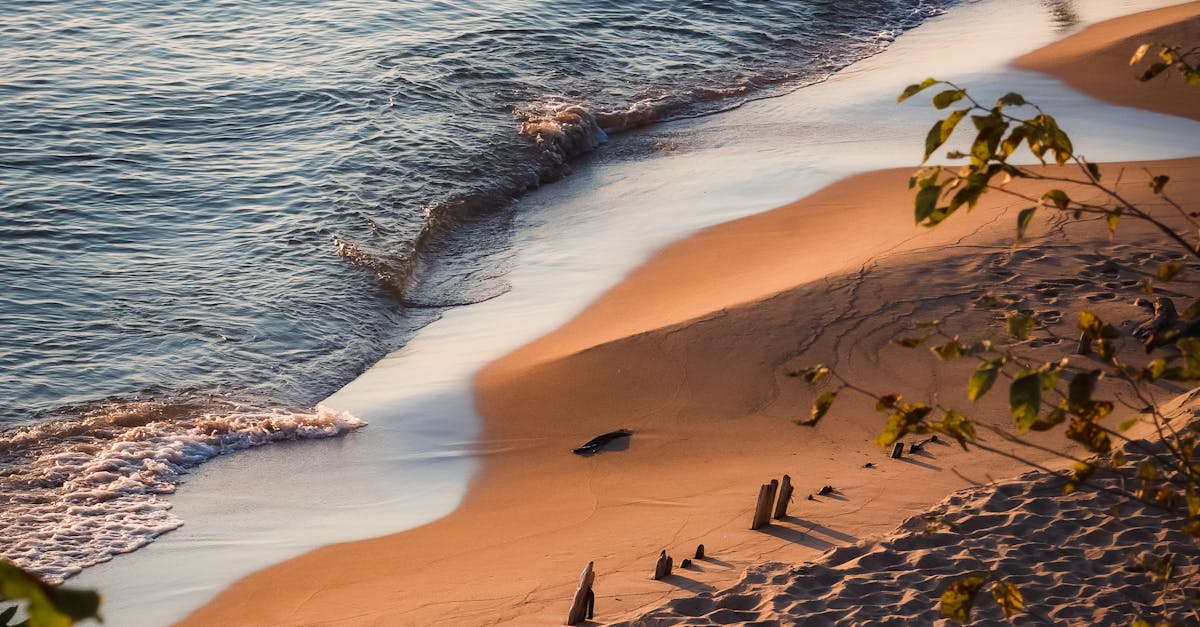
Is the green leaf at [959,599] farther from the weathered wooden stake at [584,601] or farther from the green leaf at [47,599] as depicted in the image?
the weathered wooden stake at [584,601]

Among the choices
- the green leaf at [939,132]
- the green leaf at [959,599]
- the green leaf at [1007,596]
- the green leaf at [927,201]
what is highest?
the green leaf at [939,132]

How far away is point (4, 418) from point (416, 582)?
405cm

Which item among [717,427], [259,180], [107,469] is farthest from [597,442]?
[259,180]

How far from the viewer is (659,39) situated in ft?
66.0

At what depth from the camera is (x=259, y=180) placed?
13.2 meters

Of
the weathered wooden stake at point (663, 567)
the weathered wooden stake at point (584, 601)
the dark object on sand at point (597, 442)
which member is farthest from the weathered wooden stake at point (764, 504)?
the dark object on sand at point (597, 442)

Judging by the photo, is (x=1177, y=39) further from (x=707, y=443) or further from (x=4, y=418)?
(x=4, y=418)

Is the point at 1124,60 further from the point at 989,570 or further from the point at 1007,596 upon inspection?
the point at 1007,596

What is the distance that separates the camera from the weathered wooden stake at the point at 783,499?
20.2 ft

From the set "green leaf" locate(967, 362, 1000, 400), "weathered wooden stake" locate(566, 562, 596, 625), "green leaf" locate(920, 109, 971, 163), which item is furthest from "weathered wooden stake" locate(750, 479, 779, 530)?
"green leaf" locate(967, 362, 1000, 400)

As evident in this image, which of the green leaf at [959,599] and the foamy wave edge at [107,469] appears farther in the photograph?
the foamy wave edge at [107,469]

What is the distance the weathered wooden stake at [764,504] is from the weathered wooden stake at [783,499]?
0.13 ft

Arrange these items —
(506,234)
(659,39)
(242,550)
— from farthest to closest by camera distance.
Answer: (659,39)
(506,234)
(242,550)

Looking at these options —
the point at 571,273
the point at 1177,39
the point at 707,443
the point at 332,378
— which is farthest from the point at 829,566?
the point at 1177,39
